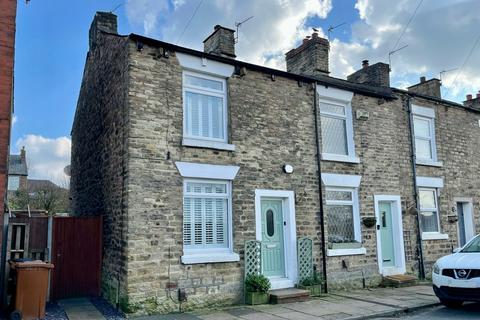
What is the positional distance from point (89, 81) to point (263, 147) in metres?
6.36

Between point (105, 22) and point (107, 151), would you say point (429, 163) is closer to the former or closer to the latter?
point (107, 151)

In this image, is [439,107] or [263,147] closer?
[263,147]

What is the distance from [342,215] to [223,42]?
20.3ft

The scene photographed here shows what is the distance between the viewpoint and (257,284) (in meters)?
9.84

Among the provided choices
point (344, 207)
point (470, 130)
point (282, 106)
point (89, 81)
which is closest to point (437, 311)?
point (344, 207)

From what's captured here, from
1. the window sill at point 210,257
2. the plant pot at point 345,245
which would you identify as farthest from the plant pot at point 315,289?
the window sill at point 210,257

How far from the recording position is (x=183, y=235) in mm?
9500

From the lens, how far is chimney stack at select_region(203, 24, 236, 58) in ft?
39.9

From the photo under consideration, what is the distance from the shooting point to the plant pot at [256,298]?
9.79m

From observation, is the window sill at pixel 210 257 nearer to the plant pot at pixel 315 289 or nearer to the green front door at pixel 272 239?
the green front door at pixel 272 239

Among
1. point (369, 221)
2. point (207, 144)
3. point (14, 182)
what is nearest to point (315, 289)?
point (369, 221)

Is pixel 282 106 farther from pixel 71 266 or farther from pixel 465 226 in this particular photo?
pixel 465 226

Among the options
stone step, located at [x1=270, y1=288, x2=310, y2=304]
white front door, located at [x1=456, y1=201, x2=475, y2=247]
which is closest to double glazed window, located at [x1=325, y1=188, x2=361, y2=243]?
stone step, located at [x1=270, y1=288, x2=310, y2=304]

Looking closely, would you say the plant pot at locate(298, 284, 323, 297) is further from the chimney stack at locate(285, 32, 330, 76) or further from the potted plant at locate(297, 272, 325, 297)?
the chimney stack at locate(285, 32, 330, 76)
